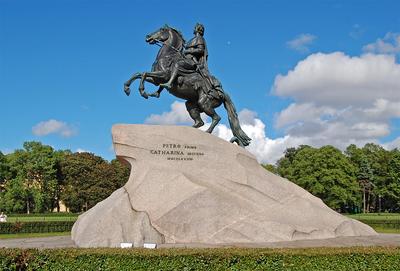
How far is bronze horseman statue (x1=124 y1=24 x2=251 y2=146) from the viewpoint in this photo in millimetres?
16625

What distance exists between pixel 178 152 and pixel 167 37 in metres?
4.60

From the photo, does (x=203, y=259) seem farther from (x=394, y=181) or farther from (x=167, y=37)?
(x=394, y=181)

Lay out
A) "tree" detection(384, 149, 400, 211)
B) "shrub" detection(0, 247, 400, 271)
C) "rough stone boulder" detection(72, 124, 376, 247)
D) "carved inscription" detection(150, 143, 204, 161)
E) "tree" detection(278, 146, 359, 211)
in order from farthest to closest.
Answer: "tree" detection(384, 149, 400, 211) < "tree" detection(278, 146, 359, 211) < "carved inscription" detection(150, 143, 204, 161) < "rough stone boulder" detection(72, 124, 376, 247) < "shrub" detection(0, 247, 400, 271)

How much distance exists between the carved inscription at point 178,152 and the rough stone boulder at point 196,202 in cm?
3

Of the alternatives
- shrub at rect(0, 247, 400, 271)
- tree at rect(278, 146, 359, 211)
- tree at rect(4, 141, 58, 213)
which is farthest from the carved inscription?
tree at rect(4, 141, 58, 213)

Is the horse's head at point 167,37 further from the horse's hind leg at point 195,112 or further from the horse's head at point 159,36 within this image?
Result: the horse's hind leg at point 195,112

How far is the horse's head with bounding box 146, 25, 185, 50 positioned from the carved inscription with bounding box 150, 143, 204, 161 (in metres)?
4.06

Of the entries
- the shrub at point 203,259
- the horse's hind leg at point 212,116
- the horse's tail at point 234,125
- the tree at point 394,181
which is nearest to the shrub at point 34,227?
the horse's hind leg at point 212,116

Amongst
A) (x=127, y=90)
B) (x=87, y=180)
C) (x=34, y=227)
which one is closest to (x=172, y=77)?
(x=127, y=90)

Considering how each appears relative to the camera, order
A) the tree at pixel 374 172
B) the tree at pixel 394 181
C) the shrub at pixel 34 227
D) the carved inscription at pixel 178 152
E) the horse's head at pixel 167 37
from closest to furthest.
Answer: the carved inscription at pixel 178 152, the horse's head at pixel 167 37, the shrub at pixel 34 227, the tree at pixel 394 181, the tree at pixel 374 172

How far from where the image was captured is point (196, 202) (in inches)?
560

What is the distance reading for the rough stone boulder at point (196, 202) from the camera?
13742 mm

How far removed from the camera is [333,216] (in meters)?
15.3

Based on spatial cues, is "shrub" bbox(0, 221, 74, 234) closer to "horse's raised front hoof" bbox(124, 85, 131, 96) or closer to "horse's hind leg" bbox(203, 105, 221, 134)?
"horse's raised front hoof" bbox(124, 85, 131, 96)
